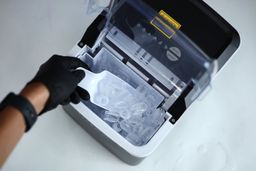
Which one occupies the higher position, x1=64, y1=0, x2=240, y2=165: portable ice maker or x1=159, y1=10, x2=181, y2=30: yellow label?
x1=159, y1=10, x2=181, y2=30: yellow label

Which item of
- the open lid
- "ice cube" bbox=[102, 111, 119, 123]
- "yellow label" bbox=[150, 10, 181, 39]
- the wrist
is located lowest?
"ice cube" bbox=[102, 111, 119, 123]

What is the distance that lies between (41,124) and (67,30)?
312 millimetres

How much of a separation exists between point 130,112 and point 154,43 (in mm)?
207

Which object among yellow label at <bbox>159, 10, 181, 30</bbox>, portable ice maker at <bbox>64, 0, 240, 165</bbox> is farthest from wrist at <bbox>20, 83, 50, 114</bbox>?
yellow label at <bbox>159, 10, 181, 30</bbox>

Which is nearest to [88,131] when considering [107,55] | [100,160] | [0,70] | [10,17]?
[100,160]

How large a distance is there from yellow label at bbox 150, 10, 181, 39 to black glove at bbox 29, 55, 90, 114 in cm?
23

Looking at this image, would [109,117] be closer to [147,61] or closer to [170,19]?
[147,61]

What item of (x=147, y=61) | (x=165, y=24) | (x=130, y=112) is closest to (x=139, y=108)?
(x=130, y=112)

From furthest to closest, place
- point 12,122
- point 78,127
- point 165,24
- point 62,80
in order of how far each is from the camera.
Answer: point 78,127 → point 165,24 → point 62,80 → point 12,122

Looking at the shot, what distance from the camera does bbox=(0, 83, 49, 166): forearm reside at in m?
0.95

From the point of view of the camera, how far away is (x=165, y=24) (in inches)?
48.3

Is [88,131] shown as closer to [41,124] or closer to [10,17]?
[41,124]

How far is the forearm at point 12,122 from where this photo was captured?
0.95m

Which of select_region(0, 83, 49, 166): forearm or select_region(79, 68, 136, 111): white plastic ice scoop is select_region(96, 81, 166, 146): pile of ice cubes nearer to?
select_region(79, 68, 136, 111): white plastic ice scoop
